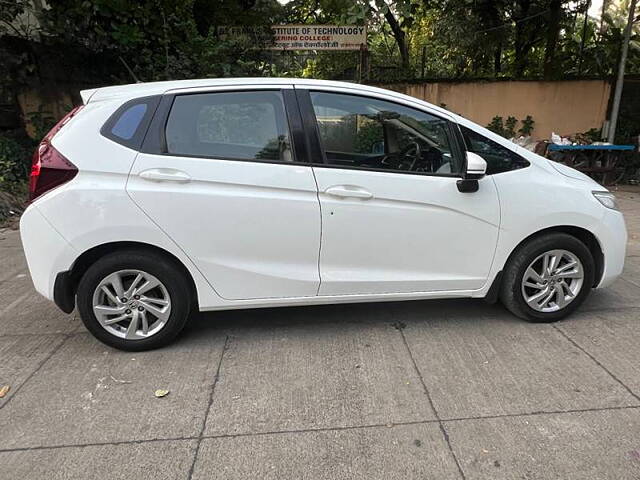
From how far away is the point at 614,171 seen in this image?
9.84 meters

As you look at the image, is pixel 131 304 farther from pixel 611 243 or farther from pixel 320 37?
pixel 320 37

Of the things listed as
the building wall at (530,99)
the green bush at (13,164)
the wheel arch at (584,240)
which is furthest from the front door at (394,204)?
Result: the building wall at (530,99)

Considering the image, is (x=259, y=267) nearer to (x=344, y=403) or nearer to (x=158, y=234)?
(x=158, y=234)

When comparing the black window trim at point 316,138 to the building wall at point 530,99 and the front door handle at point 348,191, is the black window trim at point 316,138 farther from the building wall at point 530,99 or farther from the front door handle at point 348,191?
the building wall at point 530,99

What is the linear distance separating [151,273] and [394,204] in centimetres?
163

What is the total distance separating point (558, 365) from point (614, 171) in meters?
8.49

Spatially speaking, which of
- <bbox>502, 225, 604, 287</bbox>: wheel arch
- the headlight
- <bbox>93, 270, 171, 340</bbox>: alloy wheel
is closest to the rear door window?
<bbox>93, 270, 171, 340</bbox>: alloy wheel

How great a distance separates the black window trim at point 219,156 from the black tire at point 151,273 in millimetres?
666

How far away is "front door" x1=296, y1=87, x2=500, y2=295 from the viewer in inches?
122

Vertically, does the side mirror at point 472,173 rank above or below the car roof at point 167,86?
below

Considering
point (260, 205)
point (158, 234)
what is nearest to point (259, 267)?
point (260, 205)

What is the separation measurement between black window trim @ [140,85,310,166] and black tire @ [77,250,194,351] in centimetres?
67

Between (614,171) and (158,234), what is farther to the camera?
(614,171)

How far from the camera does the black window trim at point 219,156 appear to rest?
9.71ft
